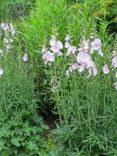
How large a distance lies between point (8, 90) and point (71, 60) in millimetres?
1104

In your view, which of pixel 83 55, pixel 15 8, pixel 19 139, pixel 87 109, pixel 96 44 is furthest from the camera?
pixel 15 8

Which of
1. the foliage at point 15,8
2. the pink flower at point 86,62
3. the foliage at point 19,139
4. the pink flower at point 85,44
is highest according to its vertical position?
the foliage at point 15,8

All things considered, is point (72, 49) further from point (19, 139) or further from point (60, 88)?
point (19, 139)

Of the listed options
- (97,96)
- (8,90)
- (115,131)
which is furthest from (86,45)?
(8,90)

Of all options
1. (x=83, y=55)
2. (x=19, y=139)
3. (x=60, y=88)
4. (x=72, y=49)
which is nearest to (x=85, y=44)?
(x=83, y=55)

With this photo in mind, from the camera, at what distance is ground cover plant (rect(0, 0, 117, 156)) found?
3.66 metres


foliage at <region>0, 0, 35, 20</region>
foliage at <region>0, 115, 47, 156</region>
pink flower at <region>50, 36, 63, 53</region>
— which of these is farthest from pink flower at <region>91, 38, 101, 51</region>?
foliage at <region>0, 0, 35, 20</region>

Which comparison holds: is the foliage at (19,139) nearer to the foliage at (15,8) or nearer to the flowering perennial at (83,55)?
the flowering perennial at (83,55)

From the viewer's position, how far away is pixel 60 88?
12.8 ft

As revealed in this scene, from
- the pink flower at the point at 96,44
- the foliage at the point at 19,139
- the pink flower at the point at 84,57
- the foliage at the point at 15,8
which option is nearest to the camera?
the pink flower at the point at 84,57

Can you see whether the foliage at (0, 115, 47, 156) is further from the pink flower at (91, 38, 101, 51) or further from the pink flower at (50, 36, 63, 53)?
the pink flower at (91, 38, 101, 51)

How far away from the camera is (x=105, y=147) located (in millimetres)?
3656

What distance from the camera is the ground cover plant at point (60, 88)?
366cm

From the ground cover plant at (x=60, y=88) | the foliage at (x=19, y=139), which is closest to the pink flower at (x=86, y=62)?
the ground cover plant at (x=60, y=88)
